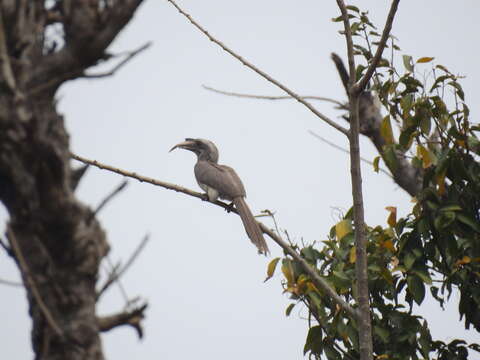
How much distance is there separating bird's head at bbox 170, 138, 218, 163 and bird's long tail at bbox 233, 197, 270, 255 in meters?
1.72

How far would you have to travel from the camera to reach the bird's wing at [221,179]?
780cm

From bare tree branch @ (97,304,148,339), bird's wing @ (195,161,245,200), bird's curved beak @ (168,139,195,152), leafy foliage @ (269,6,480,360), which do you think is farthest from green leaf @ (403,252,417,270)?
bird's curved beak @ (168,139,195,152)

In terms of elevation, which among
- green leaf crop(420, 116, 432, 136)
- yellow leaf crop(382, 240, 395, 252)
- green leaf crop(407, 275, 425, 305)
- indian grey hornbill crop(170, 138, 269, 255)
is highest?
indian grey hornbill crop(170, 138, 269, 255)

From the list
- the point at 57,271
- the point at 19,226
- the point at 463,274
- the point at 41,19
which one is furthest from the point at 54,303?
the point at 463,274

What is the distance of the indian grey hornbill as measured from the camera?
22.1 ft

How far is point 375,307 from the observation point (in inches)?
179

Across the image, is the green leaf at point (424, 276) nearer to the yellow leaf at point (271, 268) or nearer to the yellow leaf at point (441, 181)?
the yellow leaf at point (441, 181)

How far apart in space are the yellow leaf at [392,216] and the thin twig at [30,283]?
9.50 feet

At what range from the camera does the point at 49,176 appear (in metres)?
2.27

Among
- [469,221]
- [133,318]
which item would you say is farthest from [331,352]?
[133,318]

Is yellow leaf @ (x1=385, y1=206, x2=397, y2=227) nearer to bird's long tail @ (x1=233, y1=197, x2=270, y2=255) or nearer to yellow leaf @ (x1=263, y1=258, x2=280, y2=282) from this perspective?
yellow leaf @ (x1=263, y1=258, x2=280, y2=282)

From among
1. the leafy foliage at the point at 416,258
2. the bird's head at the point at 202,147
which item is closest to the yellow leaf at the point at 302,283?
the leafy foliage at the point at 416,258

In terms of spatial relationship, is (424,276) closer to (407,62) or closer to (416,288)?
(416,288)

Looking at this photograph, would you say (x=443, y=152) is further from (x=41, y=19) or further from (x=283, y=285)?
(x=41, y=19)
